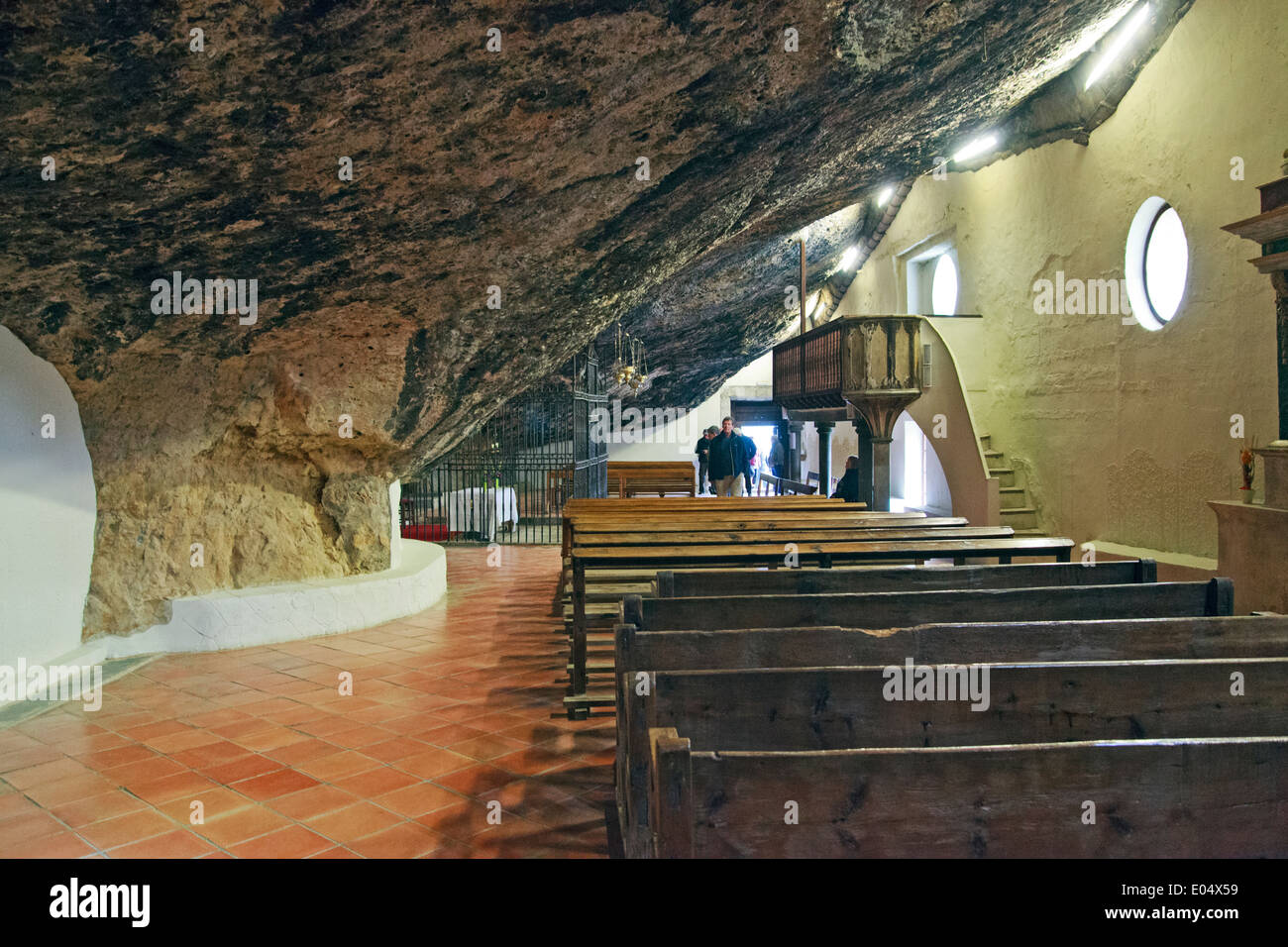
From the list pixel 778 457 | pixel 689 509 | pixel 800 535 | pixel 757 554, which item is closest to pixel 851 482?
pixel 689 509

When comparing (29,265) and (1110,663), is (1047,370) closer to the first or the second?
(1110,663)

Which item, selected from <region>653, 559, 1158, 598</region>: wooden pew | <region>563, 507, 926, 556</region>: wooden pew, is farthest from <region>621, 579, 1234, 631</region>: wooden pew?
<region>563, 507, 926, 556</region>: wooden pew

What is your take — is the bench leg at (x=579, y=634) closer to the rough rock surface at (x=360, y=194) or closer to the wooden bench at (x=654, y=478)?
the rough rock surface at (x=360, y=194)

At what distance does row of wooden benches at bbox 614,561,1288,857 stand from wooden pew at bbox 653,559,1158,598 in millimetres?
108

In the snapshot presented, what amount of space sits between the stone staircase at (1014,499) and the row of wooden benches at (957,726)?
772cm

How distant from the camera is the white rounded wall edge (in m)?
5.93

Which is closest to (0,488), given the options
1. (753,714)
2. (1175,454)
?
(753,714)

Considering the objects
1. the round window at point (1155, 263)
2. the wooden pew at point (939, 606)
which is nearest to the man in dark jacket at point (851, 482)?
the round window at point (1155, 263)

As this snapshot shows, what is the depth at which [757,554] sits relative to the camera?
4922 mm

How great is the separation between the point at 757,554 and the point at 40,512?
4108 mm

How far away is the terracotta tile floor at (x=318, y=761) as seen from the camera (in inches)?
126

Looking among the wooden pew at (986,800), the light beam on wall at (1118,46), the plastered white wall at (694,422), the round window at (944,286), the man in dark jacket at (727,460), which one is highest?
the light beam on wall at (1118,46)

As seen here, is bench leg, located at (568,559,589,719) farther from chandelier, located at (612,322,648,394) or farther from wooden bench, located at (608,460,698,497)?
wooden bench, located at (608,460,698,497)

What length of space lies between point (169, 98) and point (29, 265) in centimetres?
148
